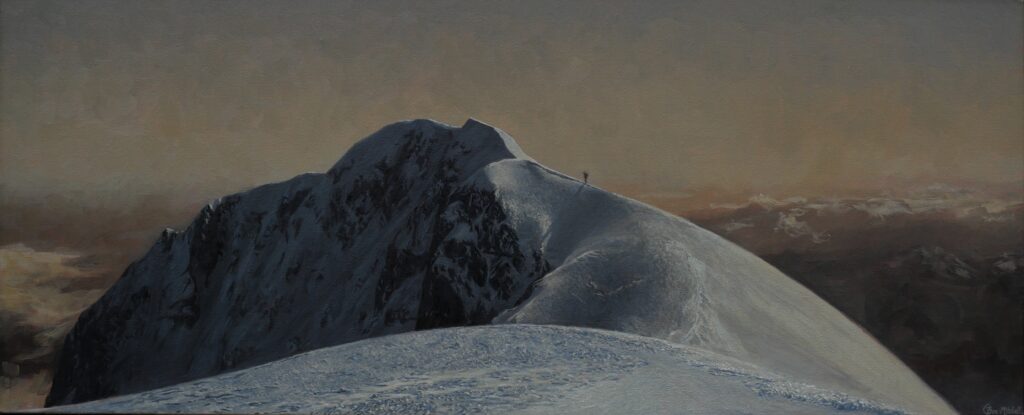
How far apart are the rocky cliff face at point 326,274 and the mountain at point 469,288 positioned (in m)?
0.05

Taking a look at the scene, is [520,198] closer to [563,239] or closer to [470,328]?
[563,239]

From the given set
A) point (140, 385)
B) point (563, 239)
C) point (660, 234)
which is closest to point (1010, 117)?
point (660, 234)

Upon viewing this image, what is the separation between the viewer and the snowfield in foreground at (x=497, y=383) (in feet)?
25.4

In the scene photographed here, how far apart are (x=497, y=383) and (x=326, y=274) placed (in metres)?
9.62

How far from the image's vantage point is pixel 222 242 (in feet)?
64.0
